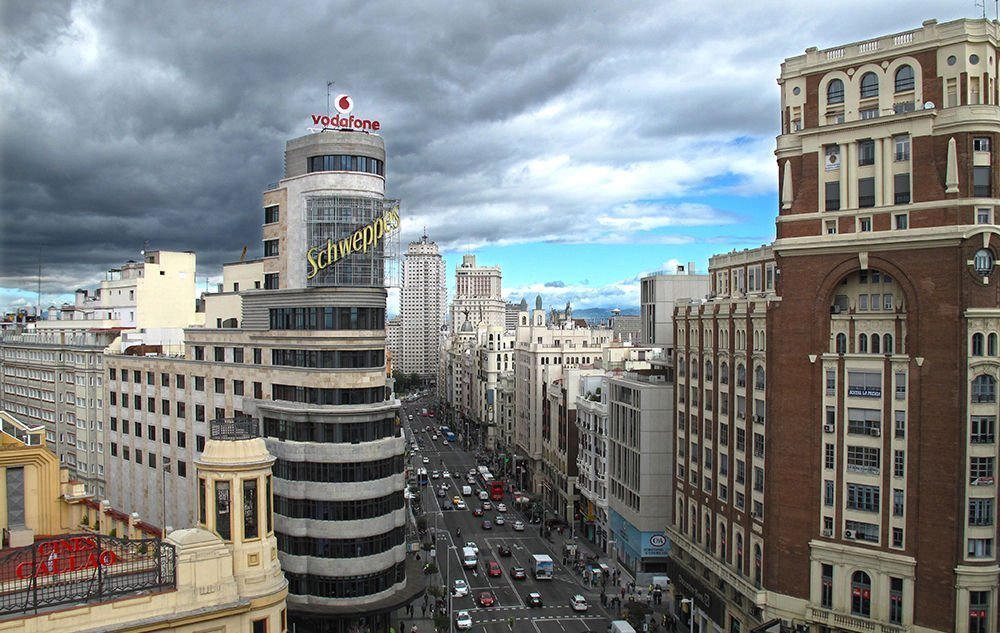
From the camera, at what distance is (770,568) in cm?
6169

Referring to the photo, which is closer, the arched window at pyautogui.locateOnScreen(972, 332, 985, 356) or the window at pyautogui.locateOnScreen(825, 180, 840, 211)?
the arched window at pyautogui.locateOnScreen(972, 332, 985, 356)

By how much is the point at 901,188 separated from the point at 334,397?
46.9 metres

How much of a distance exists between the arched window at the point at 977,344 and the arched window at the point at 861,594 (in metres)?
17.7

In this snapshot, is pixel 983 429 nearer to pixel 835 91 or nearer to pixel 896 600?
pixel 896 600

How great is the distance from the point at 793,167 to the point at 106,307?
3980 inches

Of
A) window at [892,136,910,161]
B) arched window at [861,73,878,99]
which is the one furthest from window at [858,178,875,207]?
arched window at [861,73,878,99]

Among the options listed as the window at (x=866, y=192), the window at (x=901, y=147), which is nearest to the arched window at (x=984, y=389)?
the window at (x=866, y=192)

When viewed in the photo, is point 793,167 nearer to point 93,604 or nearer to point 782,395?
point 782,395

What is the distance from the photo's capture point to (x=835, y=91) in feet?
202

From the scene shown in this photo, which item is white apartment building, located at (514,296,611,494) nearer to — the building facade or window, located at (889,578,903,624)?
the building facade

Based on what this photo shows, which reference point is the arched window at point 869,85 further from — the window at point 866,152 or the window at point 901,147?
the window at point 901,147

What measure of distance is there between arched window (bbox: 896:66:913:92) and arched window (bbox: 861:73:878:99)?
154cm

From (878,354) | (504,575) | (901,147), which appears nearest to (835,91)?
(901,147)

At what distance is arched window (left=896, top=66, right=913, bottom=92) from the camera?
57.8 m
